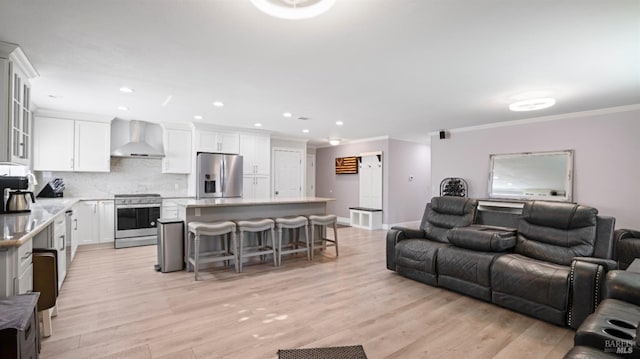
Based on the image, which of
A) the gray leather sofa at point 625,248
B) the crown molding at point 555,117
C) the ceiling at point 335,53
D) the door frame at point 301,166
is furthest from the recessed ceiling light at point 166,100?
the gray leather sofa at point 625,248

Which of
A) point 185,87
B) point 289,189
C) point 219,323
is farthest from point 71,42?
point 289,189

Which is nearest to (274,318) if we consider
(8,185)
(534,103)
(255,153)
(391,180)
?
(8,185)

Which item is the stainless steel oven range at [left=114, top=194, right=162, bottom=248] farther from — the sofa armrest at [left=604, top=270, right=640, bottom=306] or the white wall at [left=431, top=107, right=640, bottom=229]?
the white wall at [left=431, top=107, right=640, bottom=229]

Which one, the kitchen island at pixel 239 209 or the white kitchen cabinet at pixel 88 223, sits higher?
the kitchen island at pixel 239 209

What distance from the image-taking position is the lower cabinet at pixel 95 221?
17.7ft

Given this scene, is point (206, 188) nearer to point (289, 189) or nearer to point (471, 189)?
point (289, 189)

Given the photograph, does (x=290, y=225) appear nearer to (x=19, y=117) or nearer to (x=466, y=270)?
(x=466, y=270)

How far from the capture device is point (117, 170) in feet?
20.1

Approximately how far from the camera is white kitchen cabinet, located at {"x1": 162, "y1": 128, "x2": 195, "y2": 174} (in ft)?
20.8

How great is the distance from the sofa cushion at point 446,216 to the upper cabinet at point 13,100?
15.2 feet

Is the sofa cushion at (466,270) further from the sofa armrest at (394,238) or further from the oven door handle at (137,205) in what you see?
the oven door handle at (137,205)

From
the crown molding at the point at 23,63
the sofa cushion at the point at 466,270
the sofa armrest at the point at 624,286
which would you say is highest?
the crown molding at the point at 23,63

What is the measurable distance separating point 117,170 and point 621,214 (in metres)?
8.81

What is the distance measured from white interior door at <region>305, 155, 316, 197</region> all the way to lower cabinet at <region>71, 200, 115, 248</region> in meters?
5.47
